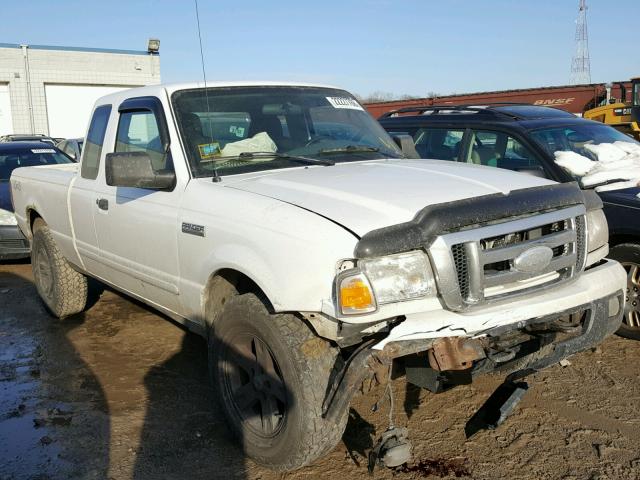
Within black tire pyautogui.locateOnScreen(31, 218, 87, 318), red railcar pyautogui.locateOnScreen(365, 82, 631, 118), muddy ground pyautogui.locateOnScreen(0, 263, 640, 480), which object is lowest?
muddy ground pyautogui.locateOnScreen(0, 263, 640, 480)

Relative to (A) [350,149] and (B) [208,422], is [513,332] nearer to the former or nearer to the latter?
(A) [350,149]

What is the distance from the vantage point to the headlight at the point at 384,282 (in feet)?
8.61

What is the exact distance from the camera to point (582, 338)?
126 inches

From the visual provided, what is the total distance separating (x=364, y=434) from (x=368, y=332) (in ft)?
3.57

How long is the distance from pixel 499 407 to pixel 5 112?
1234 inches

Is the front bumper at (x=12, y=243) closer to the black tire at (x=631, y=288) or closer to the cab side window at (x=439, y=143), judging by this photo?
the cab side window at (x=439, y=143)

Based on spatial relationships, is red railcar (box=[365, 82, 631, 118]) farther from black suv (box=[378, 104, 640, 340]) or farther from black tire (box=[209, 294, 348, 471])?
black tire (box=[209, 294, 348, 471])

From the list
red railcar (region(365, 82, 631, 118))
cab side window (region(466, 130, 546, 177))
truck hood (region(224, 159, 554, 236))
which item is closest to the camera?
truck hood (region(224, 159, 554, 236))

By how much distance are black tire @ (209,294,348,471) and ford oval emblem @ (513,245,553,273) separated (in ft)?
3.12

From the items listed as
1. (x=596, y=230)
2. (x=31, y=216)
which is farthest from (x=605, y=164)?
(x=31, y=216)

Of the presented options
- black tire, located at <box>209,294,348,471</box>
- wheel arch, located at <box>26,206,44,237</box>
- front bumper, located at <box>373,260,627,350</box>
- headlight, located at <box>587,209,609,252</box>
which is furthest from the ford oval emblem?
wheel arch, located at <box>26,206,44,237</box>

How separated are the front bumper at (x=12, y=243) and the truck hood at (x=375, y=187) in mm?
5558

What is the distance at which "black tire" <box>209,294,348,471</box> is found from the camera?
9.34 ft

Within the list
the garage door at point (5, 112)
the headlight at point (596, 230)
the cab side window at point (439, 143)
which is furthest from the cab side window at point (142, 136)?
the garage door at point (5, 112)
